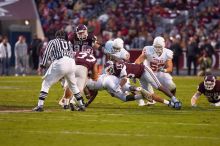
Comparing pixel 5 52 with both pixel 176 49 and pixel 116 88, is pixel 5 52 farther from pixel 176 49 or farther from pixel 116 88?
pixel 116 88

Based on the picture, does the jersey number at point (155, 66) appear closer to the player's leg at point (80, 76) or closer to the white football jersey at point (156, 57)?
the white football jersey at point (156, 57)

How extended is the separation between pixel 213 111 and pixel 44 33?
19.2 m

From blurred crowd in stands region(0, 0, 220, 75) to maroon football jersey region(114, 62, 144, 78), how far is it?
44.3ft

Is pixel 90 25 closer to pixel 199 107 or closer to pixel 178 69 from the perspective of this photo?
pixel 178 69

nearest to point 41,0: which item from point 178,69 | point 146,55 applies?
point 178,69

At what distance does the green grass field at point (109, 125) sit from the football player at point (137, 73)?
15.9 inches

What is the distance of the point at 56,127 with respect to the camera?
12.0 metres

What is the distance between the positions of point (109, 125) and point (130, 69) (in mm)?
3036

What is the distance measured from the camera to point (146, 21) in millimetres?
31750

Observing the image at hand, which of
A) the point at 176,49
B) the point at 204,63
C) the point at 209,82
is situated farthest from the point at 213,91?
the point at 176,49

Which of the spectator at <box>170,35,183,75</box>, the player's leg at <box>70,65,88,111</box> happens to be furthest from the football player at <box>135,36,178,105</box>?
the spectator at <box>170,35,183,75</box>

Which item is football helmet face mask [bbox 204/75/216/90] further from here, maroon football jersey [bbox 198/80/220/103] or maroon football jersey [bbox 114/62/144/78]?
maroon football jersey [bbox 114/62/144/78]

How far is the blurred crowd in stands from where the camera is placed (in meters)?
29.5

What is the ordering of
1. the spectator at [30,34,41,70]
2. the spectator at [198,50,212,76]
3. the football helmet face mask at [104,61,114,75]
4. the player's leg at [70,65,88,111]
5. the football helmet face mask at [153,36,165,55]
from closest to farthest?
1. the player's leg at [70,65,88,111]
2. the football helmet face mask at [104,61,114,75]
3. the football helmet face mask at [153,36,165,55]
4. the spectator at [198,50,212,76]
5. the spectator at [30,34,41,70]
